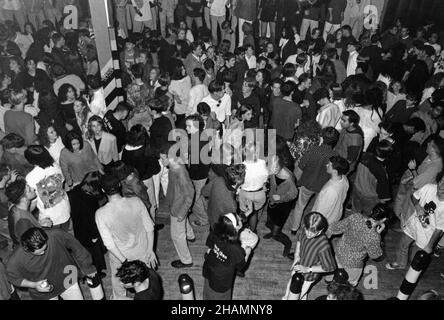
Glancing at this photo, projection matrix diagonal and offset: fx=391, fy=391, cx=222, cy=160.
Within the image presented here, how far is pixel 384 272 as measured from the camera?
5.25 m

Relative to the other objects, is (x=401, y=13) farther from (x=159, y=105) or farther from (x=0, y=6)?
(x=0, y=6)

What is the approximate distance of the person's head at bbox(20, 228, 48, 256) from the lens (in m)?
3.33

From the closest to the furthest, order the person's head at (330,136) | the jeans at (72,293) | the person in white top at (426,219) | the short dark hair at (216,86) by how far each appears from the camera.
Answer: the jeans at (72,293)
the person in white top at (426,219)
the person's head at (330,136)
the short dark hair at (216,86)

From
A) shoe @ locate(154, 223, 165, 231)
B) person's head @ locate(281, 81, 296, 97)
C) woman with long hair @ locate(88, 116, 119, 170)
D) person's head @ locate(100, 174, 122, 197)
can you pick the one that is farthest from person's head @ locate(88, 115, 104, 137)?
person's head @ locate(281, 81, 296, 97)

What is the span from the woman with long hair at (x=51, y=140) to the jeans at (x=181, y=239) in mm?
1722

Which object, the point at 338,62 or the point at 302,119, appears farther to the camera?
the point at 338,62

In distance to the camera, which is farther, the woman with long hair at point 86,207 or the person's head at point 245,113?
the person's head at point 245,113

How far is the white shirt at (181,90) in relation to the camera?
664 centimetres

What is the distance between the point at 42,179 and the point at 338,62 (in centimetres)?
590

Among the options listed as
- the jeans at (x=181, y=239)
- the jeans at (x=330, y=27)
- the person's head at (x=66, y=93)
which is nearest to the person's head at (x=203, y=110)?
the jeans at (x=181, y=239)

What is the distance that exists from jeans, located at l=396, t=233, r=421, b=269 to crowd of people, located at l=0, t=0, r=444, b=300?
2 centimetres

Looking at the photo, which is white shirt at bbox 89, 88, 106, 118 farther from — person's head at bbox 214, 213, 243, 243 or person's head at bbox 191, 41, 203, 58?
person's head at bbox 214, 213, 243, 243

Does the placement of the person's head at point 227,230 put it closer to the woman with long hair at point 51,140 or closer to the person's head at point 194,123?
the person's head at point 194,123
